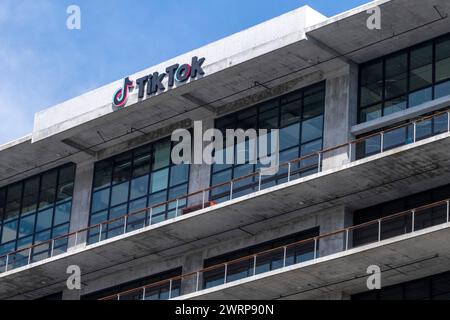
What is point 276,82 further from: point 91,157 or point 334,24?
point 91,157

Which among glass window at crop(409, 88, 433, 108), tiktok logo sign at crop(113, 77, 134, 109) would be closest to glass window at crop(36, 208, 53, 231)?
tiktok logo sign at crop(113, 77, 134, 109)

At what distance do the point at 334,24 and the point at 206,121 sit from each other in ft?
30.1

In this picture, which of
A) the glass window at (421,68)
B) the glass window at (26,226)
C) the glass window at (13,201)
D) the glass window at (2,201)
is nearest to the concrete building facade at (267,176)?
the glass window at (421,68)

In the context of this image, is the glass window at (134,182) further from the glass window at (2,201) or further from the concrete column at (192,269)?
the glass window at (2,201)

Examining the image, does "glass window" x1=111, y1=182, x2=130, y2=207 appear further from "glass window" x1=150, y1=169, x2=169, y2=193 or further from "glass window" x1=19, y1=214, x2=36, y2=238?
"glass window" x1=19, y1=214, x2=36, y2=238

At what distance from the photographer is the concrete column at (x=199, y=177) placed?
2495 inches

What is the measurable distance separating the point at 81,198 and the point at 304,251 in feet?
44.6

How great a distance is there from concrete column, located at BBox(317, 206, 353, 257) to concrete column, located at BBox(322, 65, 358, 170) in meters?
1.85

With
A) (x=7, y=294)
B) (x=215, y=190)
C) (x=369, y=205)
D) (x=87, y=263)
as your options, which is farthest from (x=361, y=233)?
(x=7, y=294)

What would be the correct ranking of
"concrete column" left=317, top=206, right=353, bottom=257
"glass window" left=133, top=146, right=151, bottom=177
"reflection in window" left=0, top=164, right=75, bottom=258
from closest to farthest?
"concrete column" left=317, top=206, right=353, bottom=257 < "glass window" left=133, top=146, right=151, bottom=177 < "reflection in window" left=0, top=164, right=75, bottom=258

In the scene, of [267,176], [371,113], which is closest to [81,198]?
[267,176]

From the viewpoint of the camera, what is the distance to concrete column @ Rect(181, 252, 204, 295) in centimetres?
6206

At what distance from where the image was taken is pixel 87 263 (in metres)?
65.6

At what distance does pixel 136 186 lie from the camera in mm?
66375
